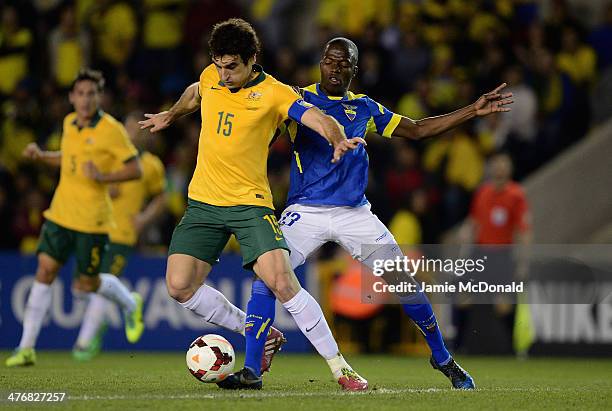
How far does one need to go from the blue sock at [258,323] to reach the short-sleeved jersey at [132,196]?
4.43 m

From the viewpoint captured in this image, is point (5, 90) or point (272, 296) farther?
point (5, 90)

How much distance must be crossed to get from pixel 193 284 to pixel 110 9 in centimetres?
1028

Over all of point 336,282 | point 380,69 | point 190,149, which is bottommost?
point 336,282

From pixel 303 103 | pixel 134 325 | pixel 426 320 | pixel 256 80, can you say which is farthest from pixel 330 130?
pixel 134 325

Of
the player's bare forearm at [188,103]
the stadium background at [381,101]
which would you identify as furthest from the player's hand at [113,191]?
the player's bare forearm at [188,103]

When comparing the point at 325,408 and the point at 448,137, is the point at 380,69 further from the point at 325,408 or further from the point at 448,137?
the point at 325,408

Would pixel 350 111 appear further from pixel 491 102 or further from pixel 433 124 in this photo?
pixel 491 102

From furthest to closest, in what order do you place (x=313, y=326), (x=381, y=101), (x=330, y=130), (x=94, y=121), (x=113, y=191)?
Result: (x=381, y=101), (x=113, y=191), (x=94, y=121), (x=313, y=326), (x=330, y=130)

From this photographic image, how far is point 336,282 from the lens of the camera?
14.8 m

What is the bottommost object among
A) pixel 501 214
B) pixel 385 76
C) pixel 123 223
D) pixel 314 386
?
pixel 314 386

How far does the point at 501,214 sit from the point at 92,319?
15.0ft

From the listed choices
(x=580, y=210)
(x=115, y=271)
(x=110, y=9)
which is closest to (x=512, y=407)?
(x=115, y=271)

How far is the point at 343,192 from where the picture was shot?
8469mm

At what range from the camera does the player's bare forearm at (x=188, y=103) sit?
330 inches
